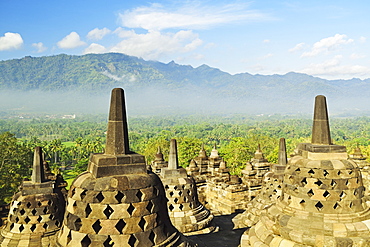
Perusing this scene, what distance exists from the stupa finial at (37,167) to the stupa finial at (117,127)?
146 inches

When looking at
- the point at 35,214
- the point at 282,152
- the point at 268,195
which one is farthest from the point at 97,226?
the point at 268,195

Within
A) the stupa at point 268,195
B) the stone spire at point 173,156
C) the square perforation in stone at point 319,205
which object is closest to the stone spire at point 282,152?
the stupa at point 268,195

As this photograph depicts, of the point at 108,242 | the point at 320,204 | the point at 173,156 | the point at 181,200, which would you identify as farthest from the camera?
the point at 173,156

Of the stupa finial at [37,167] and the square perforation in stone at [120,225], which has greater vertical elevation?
the stupa finial at [37,167]

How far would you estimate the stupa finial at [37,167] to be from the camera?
7980 mm

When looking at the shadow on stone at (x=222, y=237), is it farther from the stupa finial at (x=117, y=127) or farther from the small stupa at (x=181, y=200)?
the stupa finial at (x=117, y=127)

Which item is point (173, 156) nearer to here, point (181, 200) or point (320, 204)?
point (181, 200)

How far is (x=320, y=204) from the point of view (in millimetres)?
6684

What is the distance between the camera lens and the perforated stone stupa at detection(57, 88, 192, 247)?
464 centimetres

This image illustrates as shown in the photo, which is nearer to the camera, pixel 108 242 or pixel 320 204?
pixel 108 242

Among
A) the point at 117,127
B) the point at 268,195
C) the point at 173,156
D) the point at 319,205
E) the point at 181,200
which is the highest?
the point at 117,127

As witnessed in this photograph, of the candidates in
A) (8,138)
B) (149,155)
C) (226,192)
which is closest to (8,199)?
(8,138)

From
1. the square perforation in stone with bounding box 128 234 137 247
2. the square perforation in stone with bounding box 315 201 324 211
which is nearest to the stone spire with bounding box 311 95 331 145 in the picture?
the square perforation in stone with bounding box 315 201 324 211

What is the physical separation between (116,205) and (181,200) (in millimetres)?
5705
